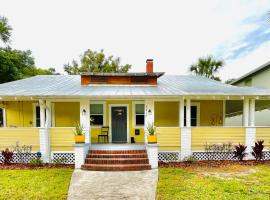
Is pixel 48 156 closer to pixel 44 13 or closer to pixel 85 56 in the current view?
pixel 44 13

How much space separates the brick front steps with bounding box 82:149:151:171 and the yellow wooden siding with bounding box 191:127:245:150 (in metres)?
2.71

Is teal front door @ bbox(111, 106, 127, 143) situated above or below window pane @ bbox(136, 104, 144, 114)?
below

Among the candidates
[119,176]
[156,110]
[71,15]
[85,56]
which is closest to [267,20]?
[156,110]

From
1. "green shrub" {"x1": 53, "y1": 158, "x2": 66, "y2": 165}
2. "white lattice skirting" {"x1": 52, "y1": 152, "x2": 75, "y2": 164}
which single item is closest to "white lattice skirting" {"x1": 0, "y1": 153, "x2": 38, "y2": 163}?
"white lattice skirting" {"x1": 52, "y1": 152, "x2": 75, "y2": 164}

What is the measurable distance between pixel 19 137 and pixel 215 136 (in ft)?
31.4

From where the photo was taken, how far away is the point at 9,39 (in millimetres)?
24281

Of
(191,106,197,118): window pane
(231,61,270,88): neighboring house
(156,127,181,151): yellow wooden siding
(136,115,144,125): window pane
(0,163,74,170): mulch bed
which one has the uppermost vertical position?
(231,61,270,88): neighboring house

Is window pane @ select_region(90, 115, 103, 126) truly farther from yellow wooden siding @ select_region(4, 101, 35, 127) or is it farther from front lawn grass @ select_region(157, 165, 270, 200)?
front lawn grass @ select_region(157, 165, 270, 200)

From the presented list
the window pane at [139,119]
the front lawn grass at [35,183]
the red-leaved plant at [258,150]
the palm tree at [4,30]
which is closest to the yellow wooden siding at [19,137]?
the front lawn grass at [35,183]

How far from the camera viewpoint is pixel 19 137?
981 cm

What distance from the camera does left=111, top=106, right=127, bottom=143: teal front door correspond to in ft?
38.3

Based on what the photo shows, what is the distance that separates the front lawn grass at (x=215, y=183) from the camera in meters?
5.77

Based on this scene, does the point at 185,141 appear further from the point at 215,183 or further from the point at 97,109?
the point at 97,109

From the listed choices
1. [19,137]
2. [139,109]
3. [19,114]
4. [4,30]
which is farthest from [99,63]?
[19,137]
